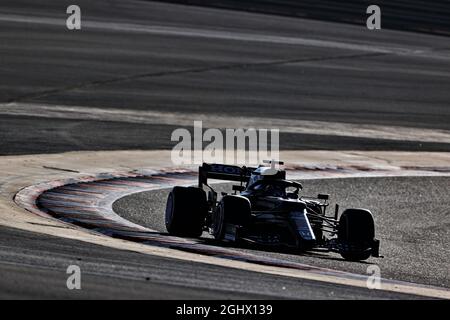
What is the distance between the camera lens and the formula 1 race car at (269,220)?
41.8 feet

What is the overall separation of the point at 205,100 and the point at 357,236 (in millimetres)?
16109

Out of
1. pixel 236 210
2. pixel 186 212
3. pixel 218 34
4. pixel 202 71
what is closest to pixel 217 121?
pixel 202 71

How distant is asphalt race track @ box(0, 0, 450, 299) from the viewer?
9766 mm

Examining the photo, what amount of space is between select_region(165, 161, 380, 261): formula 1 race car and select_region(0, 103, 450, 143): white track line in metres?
11.4

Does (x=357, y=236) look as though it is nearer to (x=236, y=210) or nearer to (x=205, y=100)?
(x=236, y=210)

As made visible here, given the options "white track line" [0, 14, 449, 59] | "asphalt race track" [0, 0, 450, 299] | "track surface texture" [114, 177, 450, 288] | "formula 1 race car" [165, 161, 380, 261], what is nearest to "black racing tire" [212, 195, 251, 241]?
"formula 1 race car" [165, 161, 380, 261]

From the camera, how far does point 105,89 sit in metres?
28.9

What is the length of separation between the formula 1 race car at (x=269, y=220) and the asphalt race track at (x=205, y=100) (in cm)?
22

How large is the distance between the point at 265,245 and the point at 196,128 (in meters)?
12.0

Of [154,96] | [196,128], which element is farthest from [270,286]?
[154,96]

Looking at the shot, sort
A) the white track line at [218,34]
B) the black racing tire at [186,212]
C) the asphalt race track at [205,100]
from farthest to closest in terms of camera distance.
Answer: the white track line at [218,34] → the black racing tire at [186,212] → the asphalt race track at [205,100]

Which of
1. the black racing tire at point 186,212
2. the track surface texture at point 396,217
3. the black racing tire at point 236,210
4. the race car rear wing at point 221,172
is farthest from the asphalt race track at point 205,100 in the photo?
the black racing tire at point 186,212

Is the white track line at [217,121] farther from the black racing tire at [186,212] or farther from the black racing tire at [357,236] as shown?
the black racing tire at [357,236]
